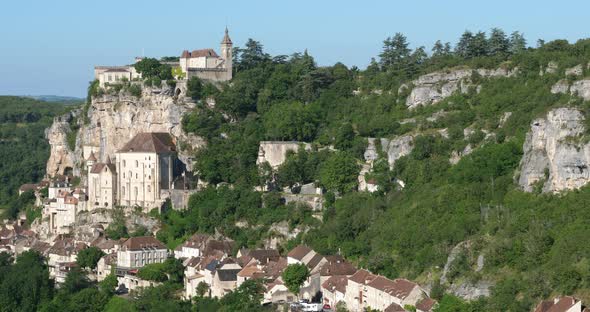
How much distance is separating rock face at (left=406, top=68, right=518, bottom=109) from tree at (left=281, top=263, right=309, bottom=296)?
19.6 metres

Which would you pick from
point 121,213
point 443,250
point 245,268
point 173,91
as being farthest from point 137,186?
point 443,250

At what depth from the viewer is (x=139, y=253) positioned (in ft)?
271

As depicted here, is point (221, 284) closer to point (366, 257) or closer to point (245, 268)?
point (245, 268)

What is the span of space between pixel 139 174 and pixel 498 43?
26.2m

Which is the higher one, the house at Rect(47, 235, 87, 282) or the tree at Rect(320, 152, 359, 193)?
the tree at Rect(320, 152, 359, 193)

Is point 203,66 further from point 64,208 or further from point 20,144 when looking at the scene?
point 20,144

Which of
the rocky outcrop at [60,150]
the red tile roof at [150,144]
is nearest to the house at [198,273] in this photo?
the red tile roof at [150,144]

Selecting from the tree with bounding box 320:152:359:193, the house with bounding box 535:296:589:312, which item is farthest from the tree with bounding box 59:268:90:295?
the house with bounding box 535:296:589:312

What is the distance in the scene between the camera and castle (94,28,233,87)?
322 ft

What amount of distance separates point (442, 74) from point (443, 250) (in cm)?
2183

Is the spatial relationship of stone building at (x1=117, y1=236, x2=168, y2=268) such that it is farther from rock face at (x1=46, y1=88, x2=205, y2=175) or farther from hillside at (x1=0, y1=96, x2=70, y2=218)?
hillside at (x1=0, y1=96, x2=70, y2=218)

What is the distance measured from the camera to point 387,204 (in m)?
76.8

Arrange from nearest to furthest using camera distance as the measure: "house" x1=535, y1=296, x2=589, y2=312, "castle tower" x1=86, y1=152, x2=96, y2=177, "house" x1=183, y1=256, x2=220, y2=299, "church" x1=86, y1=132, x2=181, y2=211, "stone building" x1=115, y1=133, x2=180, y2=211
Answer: "house" x1=535, y1=296, x2=589, y2=312, "house" x1=183, y1=256, x2=220, y2=299, "stone building" x1=115, y1=133, x2=180, y2=211, "church" x1=86, y1=132, x2=181, y2=211, "castle tower" x1=86, y1=152, x2=96, y2=177

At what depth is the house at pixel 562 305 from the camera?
55562 mm
